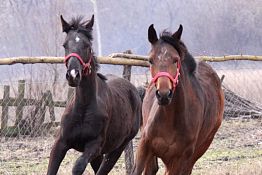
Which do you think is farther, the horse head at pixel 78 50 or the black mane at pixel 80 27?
the black mane at pixel 80 27

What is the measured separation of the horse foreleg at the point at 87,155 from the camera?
6938 mm

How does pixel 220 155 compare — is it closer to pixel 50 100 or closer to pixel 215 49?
pixel 50 100

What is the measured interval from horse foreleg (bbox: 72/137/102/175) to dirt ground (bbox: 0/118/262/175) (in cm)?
178

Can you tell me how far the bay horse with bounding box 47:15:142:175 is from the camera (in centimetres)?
694

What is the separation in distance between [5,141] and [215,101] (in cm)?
404

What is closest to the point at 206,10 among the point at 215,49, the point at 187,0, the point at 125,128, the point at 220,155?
the point at 187,0

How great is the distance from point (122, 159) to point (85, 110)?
411 cm

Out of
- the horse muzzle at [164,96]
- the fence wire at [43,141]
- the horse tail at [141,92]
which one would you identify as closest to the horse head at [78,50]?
the horse muzzle at [164,96]

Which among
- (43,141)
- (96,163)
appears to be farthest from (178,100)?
(43,141)

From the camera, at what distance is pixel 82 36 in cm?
712

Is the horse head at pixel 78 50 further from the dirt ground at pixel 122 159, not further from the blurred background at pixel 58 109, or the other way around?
the dirt ground at pixel 122 159

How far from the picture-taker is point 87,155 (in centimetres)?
711

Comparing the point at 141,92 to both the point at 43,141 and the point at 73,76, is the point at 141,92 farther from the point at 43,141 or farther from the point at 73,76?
the point at 73,76

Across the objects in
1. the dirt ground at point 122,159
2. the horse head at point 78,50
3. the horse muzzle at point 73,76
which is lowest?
the dirt ground at point 122,159
